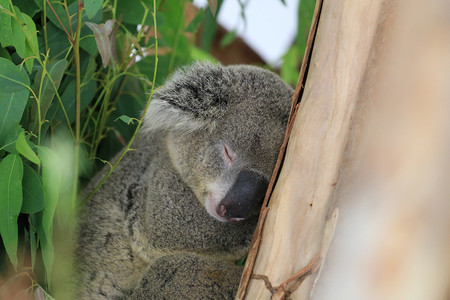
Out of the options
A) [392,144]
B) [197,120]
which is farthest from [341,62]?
[197,120]

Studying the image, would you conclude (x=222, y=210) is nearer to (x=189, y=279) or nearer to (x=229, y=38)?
(x=189, y=279)

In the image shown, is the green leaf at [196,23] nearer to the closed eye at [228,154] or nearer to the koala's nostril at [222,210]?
the closed eye at [228,154]

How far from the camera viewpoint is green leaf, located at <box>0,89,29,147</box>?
6.55 ft

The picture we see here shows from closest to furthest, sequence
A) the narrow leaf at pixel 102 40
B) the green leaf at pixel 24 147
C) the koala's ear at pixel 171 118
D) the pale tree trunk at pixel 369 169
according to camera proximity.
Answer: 1. the pale tree trunk at pixel 369 169
2. the green leaf at pixel 24 147
3. the narrow leaf at pixel 102 40
4. the koala's ear at pixel 171 118

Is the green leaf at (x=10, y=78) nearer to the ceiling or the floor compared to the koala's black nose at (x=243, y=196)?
nearer to the ceiling

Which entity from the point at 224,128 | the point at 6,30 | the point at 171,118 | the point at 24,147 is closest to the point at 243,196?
the point at 224,128

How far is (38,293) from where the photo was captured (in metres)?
2.04

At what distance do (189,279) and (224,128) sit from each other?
2.19ft

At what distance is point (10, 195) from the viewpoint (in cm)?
192

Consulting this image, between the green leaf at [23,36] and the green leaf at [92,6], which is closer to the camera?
the green leaf at [92,6]

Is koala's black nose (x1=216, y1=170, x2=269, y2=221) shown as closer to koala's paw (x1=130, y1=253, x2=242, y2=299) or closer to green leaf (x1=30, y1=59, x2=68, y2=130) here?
koala's paw (x1=130, y1=253, x2=242, y2=299)

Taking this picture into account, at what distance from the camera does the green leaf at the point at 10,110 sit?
6.55ft

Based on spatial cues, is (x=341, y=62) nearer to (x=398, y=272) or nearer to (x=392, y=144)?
(x=392, y=144)

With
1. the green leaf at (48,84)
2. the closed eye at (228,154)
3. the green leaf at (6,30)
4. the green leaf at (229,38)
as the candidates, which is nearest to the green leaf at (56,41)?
the green leaf at (48,84)
